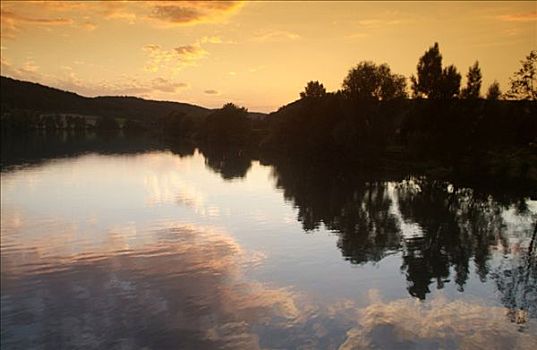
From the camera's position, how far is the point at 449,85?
7025 centimetres

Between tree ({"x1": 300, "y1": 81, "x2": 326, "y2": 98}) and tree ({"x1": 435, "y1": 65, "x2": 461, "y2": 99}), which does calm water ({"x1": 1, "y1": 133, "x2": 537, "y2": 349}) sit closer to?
tree ({"x1": 435, "y1": 65, "x2": 461, "y2": 99})

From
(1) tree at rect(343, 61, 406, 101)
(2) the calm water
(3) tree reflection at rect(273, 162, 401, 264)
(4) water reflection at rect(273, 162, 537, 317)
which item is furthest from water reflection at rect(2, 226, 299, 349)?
(1) tree at rect(343, 61, 406, 101)

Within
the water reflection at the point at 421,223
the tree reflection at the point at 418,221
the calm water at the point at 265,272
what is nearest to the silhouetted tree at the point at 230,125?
the tree reflection at the point at 418,221

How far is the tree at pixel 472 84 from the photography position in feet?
232

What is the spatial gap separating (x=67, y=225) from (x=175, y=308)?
1879 cm

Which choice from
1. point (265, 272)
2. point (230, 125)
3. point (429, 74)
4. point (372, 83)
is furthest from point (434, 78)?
point (230, 125)

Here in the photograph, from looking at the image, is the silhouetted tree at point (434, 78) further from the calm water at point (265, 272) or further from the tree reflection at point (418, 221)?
the calm water at point (265, 272)

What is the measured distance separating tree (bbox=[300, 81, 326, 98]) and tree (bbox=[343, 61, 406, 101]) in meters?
12.4

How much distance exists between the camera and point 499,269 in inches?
958

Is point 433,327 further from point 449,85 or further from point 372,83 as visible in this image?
point 372,83

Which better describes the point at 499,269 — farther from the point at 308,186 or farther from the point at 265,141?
the point at 265,141

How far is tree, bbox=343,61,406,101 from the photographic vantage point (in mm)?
84750

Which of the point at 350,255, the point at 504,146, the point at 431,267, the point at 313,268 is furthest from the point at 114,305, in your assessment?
the point at 504,146

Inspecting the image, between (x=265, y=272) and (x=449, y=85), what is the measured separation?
57.5 meters
